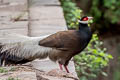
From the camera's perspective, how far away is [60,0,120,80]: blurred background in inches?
294

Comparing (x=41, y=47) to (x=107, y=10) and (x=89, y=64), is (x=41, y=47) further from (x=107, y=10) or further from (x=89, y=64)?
(x=107, y=10)

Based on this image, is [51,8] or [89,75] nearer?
[89,75]

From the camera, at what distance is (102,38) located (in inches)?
546

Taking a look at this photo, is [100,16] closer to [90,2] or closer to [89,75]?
[90,2]

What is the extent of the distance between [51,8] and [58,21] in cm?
124

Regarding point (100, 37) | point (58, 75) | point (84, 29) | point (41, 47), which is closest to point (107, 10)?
point (100, 37)

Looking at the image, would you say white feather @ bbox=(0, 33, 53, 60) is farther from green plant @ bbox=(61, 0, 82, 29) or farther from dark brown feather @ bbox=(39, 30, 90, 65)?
green plant @ bbox=(61, 0, 82, 29)

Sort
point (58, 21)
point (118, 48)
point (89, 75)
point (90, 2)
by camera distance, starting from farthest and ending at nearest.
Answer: point (90, 2) < point (118, 48) < point (58, 21) < point (89, 75)

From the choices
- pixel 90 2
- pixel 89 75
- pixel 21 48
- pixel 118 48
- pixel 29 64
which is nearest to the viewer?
pixel 21 48

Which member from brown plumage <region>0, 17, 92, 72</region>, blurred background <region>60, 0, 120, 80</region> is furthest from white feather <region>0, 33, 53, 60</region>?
blurred background <region>60, 0, 120, 80</region>

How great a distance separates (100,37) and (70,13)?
4.34 meters

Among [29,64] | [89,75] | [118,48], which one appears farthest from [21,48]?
[118,48]

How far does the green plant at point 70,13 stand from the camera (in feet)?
28.7

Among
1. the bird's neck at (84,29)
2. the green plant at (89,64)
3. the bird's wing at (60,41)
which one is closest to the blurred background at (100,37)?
the green plant at (89,64)
